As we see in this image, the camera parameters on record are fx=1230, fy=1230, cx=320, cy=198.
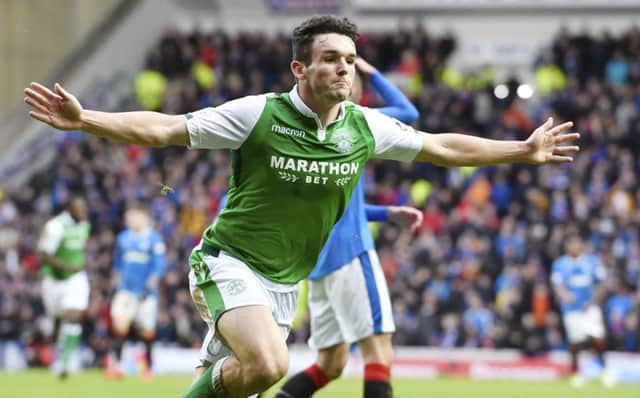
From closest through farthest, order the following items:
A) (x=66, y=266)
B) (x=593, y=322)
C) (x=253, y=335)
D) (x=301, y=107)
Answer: (x=253, y=335)
(x=301, y=107)
(x=66, y=266)
(x=593, y=322)

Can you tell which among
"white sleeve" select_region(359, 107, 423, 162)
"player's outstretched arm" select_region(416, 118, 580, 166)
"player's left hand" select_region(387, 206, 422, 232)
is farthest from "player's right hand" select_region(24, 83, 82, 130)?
"player's left hand" select_region(387, 206, 422, 232)

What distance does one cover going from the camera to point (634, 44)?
79.9 ft

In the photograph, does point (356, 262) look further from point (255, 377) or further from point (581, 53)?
point (581, 53)

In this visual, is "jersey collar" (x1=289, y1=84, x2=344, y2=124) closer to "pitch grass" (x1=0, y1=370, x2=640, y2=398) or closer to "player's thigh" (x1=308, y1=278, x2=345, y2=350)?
"player's thigh" (x1=308, y1=278, x2=345, y2=350)

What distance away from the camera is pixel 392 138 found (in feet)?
20.6

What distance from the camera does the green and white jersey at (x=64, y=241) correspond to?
1545 cm

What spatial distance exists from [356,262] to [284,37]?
1912 centimetres

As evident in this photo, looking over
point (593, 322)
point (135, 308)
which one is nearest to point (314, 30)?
point (135, 308)

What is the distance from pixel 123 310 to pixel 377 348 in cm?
880

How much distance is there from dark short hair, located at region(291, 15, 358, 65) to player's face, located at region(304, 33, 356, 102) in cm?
3

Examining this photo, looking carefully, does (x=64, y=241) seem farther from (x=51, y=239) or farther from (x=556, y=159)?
(x=556, y=159)

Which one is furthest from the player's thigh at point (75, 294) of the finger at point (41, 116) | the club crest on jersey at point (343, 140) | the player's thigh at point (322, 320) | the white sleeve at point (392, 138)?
the finger at point (41, 116)

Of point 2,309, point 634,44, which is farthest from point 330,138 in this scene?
point 634,44

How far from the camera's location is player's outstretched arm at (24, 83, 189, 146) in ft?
17.7
